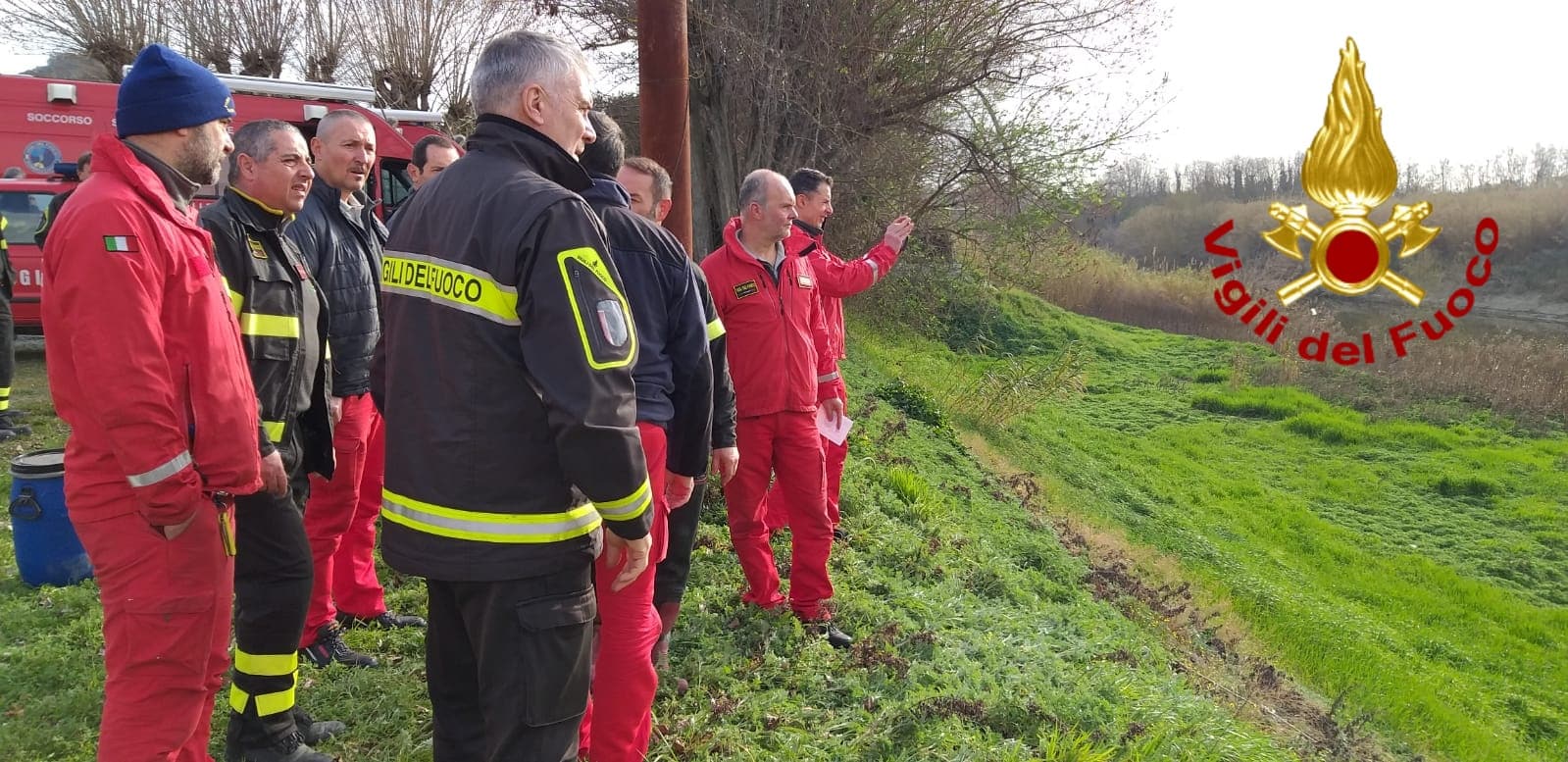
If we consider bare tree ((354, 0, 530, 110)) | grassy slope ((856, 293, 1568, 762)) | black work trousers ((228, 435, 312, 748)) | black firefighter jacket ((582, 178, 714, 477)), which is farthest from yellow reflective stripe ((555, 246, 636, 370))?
bare tree ((354, 0, 530, 110))

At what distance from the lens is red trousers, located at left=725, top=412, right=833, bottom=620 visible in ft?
13.9

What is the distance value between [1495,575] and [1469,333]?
16.6 meters

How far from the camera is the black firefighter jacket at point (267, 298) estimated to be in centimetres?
302

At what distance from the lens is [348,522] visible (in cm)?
384

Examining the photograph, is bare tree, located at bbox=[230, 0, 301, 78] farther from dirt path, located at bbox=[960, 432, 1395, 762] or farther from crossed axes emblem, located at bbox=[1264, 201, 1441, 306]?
crossed axes emblem, located at bbox=[1264, 201, 1441, 306]

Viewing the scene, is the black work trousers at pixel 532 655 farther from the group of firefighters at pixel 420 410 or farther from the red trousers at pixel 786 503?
the red trousers at pixel 786 503

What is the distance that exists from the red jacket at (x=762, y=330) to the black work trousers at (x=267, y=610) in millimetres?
1877

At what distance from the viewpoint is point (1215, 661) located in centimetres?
684

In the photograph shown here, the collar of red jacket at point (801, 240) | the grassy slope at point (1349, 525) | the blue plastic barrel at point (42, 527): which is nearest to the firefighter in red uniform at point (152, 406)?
the blue plastic barrel at point (42, 527)

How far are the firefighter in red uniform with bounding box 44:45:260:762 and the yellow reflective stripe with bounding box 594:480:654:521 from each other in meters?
1.10

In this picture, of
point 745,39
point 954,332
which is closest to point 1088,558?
point 745,39

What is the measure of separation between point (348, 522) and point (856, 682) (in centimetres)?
221

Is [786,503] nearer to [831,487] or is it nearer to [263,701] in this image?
[831,487]

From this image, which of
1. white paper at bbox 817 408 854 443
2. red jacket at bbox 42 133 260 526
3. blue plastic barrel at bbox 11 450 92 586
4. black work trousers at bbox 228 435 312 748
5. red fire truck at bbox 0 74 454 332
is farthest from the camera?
red fire truck at bbox 0 74 454 332
